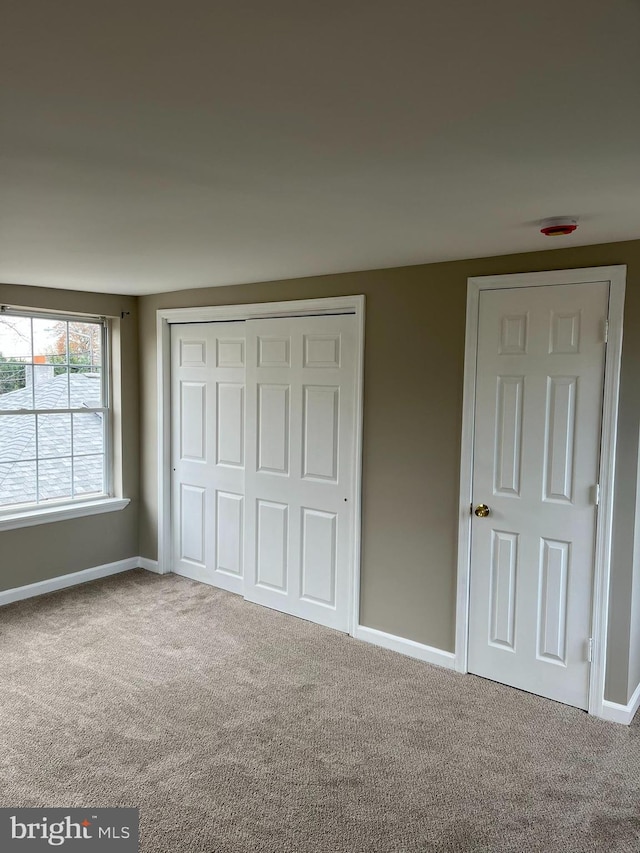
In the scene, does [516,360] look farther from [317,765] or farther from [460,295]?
[317,765]

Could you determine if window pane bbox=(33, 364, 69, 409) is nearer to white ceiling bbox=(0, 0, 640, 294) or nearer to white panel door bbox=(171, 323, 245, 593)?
white panel door bbox=(171, 323, 245, 593)

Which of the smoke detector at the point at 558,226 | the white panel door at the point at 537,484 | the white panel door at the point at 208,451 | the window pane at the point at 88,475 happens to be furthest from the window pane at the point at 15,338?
the smoke detector at the point at 558,226

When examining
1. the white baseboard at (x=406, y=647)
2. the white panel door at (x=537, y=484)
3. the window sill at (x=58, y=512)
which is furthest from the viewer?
the window sill at (x=58, y=512)

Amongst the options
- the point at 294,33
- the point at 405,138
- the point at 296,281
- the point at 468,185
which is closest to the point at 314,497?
the point at 296,281

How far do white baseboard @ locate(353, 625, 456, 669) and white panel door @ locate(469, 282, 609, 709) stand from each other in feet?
0.54

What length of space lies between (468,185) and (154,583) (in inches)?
156

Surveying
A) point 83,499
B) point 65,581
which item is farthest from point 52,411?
point 65,581

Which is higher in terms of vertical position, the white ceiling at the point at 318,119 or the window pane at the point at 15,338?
the white ceiling at the point at 318,119

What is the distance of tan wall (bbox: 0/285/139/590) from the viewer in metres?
4.36

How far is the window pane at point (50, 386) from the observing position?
179 inches

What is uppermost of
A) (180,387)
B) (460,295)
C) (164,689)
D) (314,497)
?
(460,295)

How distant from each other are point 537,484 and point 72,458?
11.7ft

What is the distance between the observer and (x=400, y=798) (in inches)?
94.0

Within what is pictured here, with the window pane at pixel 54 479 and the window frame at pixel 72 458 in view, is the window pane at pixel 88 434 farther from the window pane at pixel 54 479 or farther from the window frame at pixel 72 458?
the window pane at pixel 54 479
